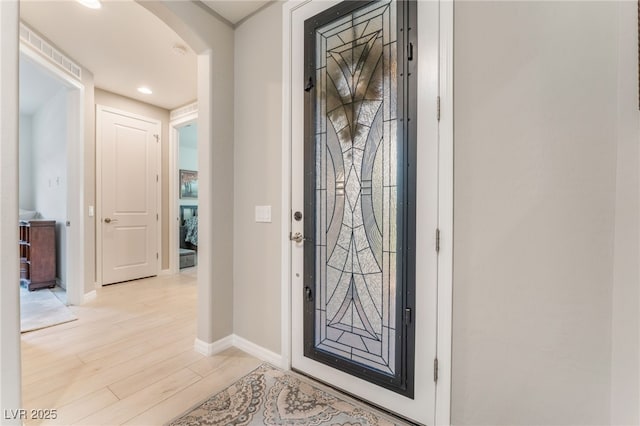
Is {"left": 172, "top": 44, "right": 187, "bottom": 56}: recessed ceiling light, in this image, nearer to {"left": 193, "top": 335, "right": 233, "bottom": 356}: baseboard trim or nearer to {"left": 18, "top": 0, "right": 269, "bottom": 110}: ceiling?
{"left": 18, "top": 0, "right": 269, "bottom": 110}: ceiling

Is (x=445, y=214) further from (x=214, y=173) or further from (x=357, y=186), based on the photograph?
(x=214, y=173)

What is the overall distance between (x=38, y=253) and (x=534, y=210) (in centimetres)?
530

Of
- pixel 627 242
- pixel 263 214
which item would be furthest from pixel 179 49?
pixel 627 242

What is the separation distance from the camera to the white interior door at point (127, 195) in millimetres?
3849

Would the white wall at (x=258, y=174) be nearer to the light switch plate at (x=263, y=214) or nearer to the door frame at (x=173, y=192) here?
the light switch plate at (x=263, y=214)

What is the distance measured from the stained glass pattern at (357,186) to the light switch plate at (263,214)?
0.47 metres

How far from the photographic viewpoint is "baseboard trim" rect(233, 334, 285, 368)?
1963 millimetres

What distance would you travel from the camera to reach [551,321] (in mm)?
1105

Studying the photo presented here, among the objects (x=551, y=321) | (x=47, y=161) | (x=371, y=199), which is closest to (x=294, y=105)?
(x=371, y=199)

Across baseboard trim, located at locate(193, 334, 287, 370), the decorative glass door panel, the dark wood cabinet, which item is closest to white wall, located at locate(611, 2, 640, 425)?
the decorative glass door panel

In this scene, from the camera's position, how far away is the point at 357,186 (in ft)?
5.21

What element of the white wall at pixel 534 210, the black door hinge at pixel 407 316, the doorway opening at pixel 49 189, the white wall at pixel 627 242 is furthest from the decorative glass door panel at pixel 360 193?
the doorway opening at pixel 49 189

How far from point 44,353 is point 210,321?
128 centimetres

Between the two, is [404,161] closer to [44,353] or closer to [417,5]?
[417,5]
